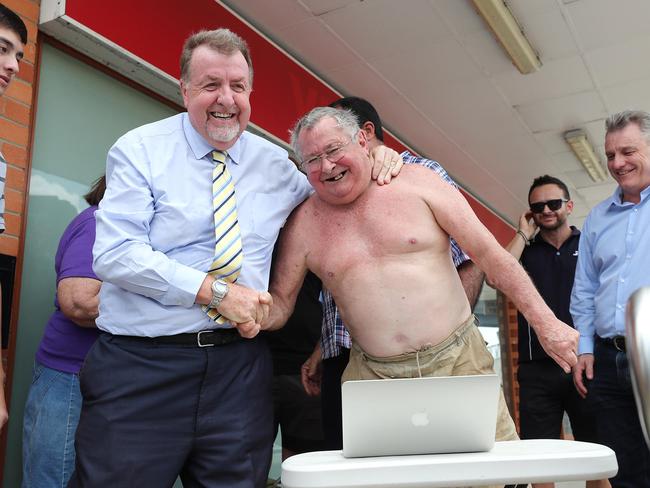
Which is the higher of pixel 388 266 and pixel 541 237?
pixel 541 237

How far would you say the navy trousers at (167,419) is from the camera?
1.46 meters

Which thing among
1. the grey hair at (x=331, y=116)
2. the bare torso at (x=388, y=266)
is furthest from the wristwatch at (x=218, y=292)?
the grey hair at (x=331, y=116)

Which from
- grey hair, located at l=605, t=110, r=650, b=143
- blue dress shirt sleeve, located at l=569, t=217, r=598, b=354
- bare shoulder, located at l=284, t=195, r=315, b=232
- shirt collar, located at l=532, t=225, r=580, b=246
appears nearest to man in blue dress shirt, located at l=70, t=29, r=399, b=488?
bare shoulder, located at l=284, t=195, r=315, b=232

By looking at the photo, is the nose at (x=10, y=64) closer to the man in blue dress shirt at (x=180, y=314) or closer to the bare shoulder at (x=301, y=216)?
the man in blue dress shirt at (x=180, y=314)

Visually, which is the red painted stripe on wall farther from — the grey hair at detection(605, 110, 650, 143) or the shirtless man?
the grey hair at detection(605, 110, 650, 143)

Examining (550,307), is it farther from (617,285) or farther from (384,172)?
(384,172)

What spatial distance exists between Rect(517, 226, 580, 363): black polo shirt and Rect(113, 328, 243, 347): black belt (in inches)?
85.4

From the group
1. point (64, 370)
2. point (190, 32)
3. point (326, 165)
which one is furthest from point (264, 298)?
point (190, 32)

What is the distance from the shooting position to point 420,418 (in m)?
1.17

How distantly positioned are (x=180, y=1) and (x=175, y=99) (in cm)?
50

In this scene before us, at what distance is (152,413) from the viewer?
1494mm

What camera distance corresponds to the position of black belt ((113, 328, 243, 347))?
1553 mm

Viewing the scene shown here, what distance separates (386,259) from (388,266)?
23 millimetres

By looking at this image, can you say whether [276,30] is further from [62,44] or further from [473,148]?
[473,148]
